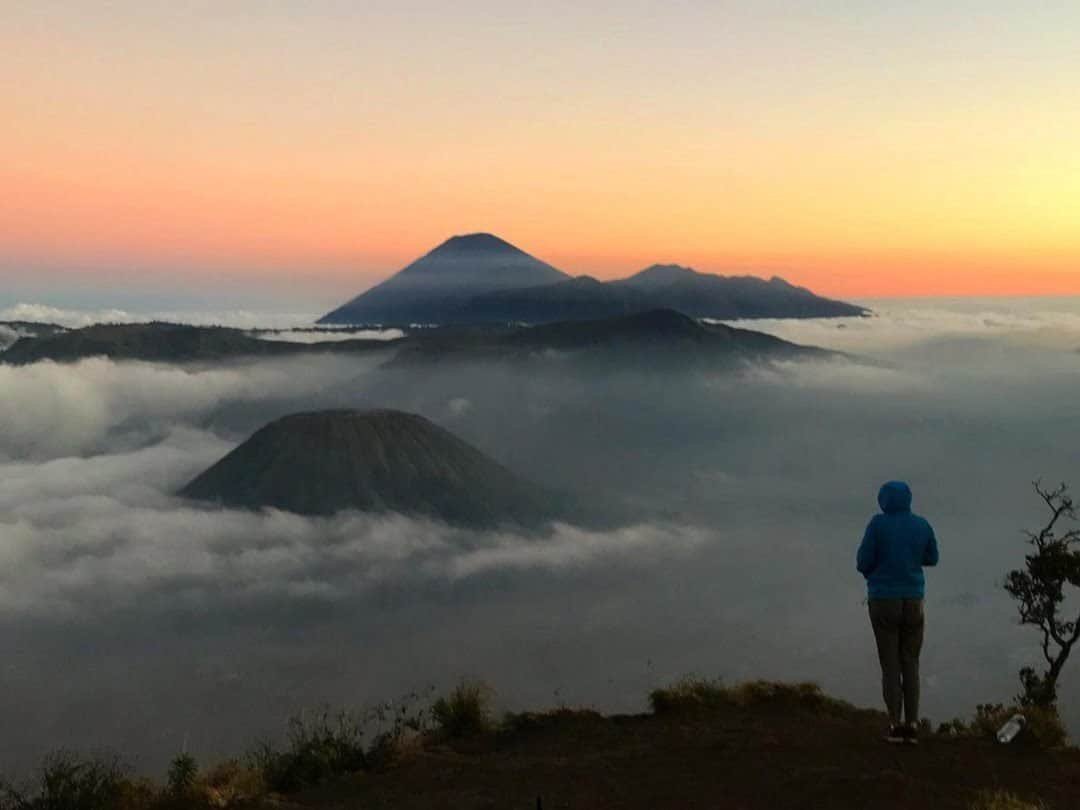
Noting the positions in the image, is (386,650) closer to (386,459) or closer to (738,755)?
(386,459)

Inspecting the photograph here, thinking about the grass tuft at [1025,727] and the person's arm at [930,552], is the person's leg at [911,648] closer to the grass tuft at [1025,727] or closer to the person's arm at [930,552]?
the person's arm at [930,552]

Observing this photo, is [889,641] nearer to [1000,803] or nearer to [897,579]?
[897,579]

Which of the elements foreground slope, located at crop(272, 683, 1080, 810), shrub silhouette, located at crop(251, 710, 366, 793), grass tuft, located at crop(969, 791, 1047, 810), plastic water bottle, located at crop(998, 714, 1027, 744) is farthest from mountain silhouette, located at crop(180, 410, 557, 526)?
grass tuft, located at crop(969, 791, 1047, 810)

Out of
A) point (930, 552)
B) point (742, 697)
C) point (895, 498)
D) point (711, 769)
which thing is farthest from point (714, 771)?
point (742, 697)

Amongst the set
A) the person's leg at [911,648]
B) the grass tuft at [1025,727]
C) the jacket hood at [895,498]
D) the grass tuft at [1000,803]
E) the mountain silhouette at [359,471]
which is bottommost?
the mountain silhouette at [359,471]

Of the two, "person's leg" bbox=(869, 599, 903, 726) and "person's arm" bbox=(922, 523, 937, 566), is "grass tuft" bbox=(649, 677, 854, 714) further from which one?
"person's arm" bbox=(922, 523, 937, 566)

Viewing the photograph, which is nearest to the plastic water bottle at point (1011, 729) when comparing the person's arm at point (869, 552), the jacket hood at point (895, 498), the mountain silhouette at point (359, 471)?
the person's arm at point (869, 552)
